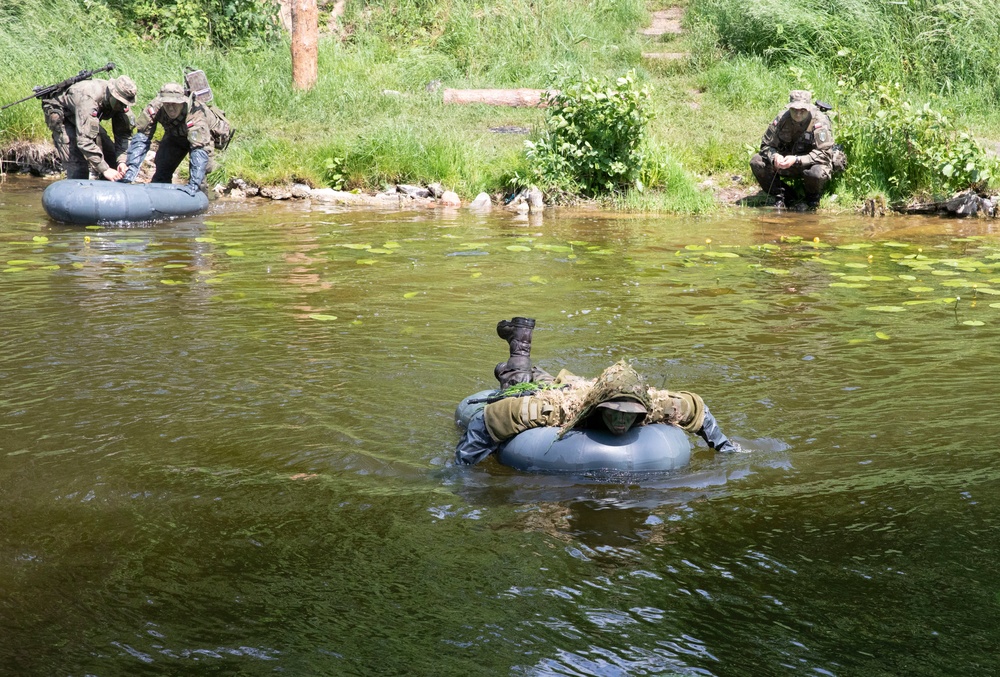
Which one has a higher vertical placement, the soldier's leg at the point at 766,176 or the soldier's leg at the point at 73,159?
the soldier's leg at the point at 73,159

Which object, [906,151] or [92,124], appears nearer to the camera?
[92,124]

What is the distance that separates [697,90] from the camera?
54.3 feet

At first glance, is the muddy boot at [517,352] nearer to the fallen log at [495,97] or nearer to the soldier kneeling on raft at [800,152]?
the soldier kneeling on raft at [800,152]

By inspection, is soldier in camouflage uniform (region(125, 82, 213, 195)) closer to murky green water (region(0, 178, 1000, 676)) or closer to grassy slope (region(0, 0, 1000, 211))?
grassy slope (region(0, 0, 1000, 211))

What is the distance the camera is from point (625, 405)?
4859 mm

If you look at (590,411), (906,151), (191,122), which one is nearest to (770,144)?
(906,151)

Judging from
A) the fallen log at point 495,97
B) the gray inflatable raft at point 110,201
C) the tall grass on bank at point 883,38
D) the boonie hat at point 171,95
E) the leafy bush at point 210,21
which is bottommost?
the gray inflatable raft at point 110,201

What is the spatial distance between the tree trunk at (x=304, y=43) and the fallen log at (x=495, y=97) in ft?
6.74

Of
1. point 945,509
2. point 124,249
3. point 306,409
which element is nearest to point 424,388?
point 306,409

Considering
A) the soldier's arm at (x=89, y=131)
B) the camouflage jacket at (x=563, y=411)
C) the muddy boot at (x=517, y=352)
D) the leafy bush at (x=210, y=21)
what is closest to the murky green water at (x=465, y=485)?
the camouflage jacket at (x=563, y=411)

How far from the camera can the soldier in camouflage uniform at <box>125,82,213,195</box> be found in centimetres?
1205

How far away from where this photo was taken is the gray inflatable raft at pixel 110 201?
11570mm

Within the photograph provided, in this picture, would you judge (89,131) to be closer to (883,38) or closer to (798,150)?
(798,150)

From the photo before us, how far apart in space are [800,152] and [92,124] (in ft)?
27.2
